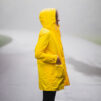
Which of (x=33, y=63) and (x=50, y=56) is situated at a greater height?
(x=50, y=56)

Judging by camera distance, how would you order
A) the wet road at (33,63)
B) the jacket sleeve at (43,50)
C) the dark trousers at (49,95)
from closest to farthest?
the jacket sleeve at (43,50)
the dark trousers at (49,95)
the wet road at (33,63)

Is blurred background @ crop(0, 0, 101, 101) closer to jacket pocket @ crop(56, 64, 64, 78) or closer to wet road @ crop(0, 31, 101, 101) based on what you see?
wet road @ crop(0, 31, 101, 101)

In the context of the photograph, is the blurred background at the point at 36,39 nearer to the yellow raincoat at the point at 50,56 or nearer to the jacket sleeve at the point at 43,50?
the yellow raincoat at the point at 50,56

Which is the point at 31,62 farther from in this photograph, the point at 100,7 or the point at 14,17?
the point at 100,7

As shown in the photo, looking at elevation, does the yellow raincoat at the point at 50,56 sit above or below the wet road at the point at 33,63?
above

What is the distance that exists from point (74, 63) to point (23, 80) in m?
0.94

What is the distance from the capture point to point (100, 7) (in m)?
4.36

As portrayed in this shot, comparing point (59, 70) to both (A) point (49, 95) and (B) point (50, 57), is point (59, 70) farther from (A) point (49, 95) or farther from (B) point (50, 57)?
(A) point (49, 95)

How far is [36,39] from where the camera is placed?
14.1 feet

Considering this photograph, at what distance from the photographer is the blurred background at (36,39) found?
4.14 metres

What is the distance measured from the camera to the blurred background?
4141mm

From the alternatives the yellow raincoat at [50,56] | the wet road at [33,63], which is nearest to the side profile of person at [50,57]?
the yellow raincoat at [50,56]

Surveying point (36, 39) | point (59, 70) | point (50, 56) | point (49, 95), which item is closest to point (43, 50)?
point (50, 56)

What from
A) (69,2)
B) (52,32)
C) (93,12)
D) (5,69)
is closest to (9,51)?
(5,69)
